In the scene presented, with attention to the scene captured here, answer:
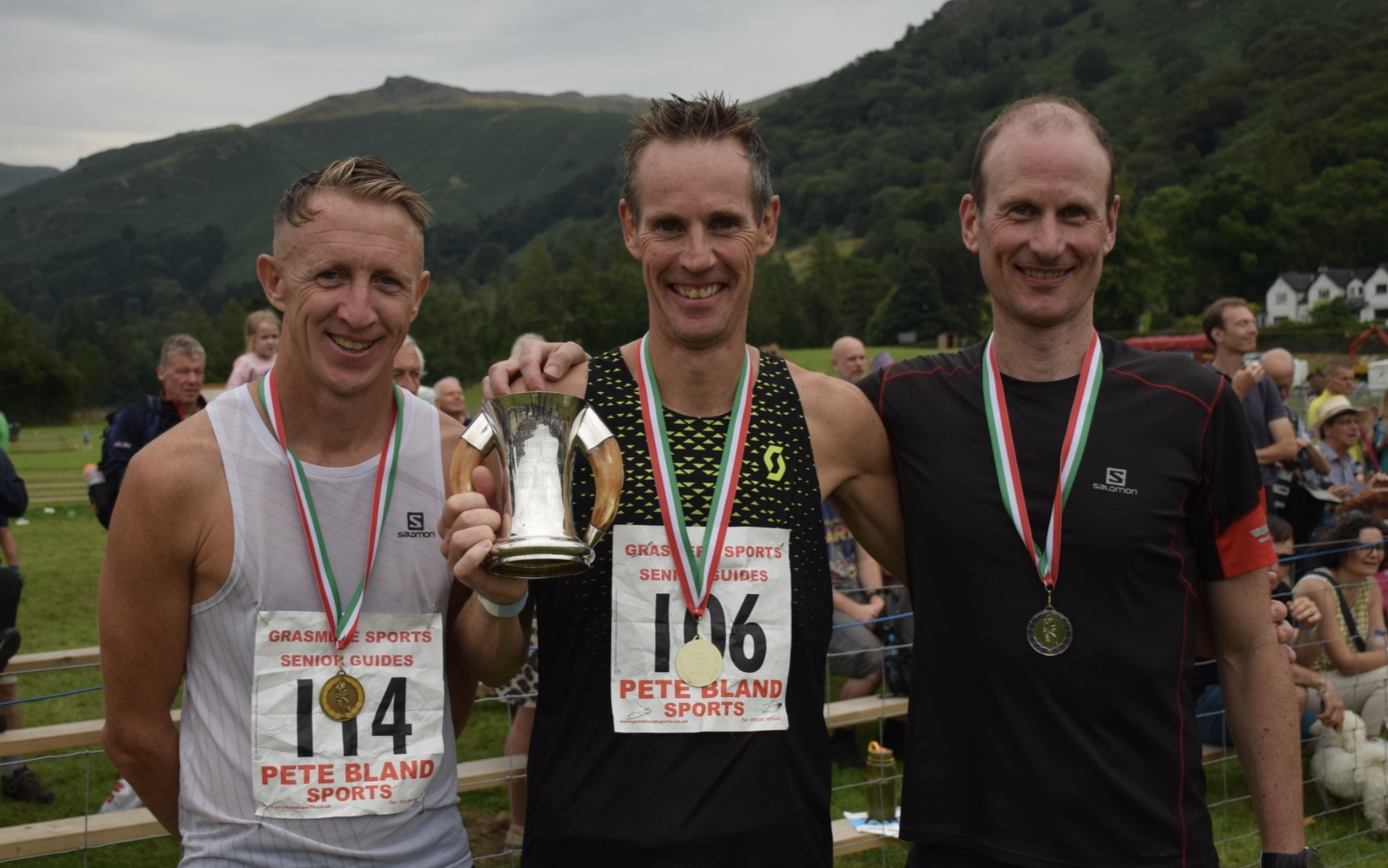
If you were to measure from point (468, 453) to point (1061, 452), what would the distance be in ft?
4.37

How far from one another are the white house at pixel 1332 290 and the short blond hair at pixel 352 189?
81404 mm

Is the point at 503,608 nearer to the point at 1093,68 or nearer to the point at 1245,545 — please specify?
the point at 1245,545

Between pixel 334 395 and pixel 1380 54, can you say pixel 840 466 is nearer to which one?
pixel 334 395

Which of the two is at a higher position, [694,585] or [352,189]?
[352,189]

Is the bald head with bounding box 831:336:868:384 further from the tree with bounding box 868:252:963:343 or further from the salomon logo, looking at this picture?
the tree with bounding box 868:252:963:343

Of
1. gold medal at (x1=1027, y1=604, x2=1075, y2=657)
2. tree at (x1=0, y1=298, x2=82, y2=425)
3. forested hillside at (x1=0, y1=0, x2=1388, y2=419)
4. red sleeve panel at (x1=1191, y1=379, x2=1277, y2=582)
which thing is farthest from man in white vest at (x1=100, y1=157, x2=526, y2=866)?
tree at (x1=0, y1=298, x2=82, y2=425)

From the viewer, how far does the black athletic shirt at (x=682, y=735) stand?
86.2 inches

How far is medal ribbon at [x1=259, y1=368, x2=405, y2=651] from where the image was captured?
2.27 metres

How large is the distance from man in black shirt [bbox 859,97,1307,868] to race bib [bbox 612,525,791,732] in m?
0.39

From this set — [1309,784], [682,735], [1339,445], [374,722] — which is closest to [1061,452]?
[682,735]

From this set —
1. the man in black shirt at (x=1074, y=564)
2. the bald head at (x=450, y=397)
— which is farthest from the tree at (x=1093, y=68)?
the man in black shirt at (x=1074, y=564)

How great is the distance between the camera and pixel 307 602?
7.45 feet

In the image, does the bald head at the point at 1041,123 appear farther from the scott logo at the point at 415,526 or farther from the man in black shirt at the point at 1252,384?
the man in black shirt at the point at 1252,384

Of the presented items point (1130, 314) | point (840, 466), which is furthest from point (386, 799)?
point (1130, 314)
